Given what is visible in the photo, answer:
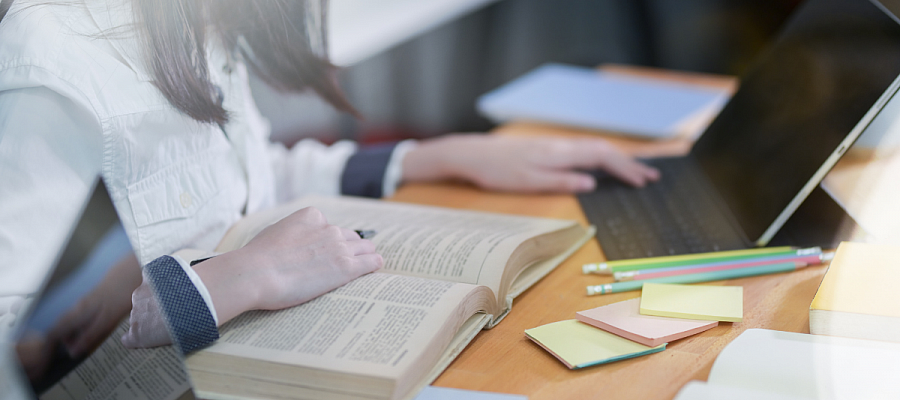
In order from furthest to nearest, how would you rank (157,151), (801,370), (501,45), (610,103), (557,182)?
(501,45), (610,103), (557,182), (157,151), (801,370)

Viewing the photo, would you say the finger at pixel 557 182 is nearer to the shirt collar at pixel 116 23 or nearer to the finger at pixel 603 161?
the finger at pixel 603 161

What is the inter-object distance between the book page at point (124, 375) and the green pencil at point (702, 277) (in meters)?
0.35

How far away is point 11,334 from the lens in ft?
1.41

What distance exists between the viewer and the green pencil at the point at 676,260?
601 millimetres

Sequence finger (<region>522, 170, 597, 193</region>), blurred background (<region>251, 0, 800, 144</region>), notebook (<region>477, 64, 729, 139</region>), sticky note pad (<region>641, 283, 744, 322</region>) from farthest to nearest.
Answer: blurred background (<region>251, 0, 800, 144</region>)
notebook (<region>477, 64, 729, 139</region>)
finger (<region>522, 170, 597, 193</region>)
sticky note pad (<region>641, 283, 744, 322</region>)

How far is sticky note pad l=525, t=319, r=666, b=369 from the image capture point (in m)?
0.46

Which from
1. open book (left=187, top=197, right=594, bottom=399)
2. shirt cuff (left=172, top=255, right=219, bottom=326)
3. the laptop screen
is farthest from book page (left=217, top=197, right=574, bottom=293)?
the laptop screen

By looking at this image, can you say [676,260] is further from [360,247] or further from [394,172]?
[394,172]

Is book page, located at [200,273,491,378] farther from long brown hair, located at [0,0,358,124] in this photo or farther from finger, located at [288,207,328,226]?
long brown hair, located at [0,0,358,124]

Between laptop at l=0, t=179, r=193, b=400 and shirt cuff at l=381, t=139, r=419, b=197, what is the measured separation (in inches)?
17.2

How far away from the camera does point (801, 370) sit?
43cm

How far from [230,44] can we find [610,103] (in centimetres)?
75

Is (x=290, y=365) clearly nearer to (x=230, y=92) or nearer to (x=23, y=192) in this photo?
(x=23, y=192)

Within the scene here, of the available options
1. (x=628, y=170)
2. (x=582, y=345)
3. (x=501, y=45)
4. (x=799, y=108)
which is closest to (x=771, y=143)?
(x=799, y=108)
